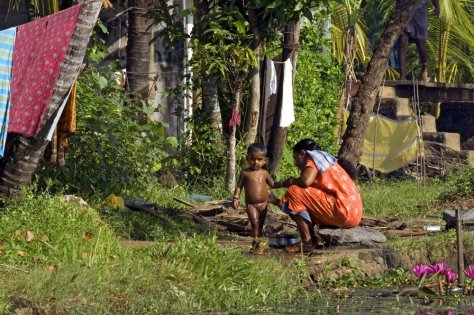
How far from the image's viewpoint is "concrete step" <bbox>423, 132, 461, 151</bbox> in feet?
65.6

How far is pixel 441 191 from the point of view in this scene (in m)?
16.4

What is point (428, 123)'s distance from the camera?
20531 mm

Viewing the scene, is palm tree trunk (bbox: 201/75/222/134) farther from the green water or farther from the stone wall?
the stone wall

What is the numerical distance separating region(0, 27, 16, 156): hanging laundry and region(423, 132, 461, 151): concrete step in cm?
1174

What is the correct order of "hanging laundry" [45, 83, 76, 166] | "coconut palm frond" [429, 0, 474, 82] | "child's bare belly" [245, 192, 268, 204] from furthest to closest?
"coconut palm frond" [429, 0, 474, 82] → "child's bare belly" [245, 192, 268, 204] → "hanging laundry" [45, 83, 76, 166]

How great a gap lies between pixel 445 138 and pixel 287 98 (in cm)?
517

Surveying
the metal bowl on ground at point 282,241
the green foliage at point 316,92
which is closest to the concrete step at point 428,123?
the green foliage at point 316,92

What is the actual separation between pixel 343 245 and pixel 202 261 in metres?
2.17

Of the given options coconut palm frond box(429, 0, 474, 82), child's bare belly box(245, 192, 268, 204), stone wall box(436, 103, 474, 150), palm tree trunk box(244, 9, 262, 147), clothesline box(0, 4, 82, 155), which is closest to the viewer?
clothesline box(0, 4, 82, 155)

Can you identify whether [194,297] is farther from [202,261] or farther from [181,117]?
[181,117]

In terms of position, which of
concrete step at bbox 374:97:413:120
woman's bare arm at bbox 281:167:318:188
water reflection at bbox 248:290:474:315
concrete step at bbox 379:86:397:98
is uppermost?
concrete step at bbox 379:86:397:98

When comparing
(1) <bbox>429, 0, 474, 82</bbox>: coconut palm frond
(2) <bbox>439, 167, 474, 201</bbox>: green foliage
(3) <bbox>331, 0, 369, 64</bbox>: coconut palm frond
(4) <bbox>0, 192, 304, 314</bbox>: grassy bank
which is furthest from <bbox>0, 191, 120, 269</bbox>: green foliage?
(1) <bbox>429, 0, 474, 82</bbox>: coconut palm frond

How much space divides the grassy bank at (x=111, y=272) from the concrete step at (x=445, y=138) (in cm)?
1119

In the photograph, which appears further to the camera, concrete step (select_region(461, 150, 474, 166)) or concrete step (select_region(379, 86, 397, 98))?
concrete step (select_region(379, 86, 397, 98))
